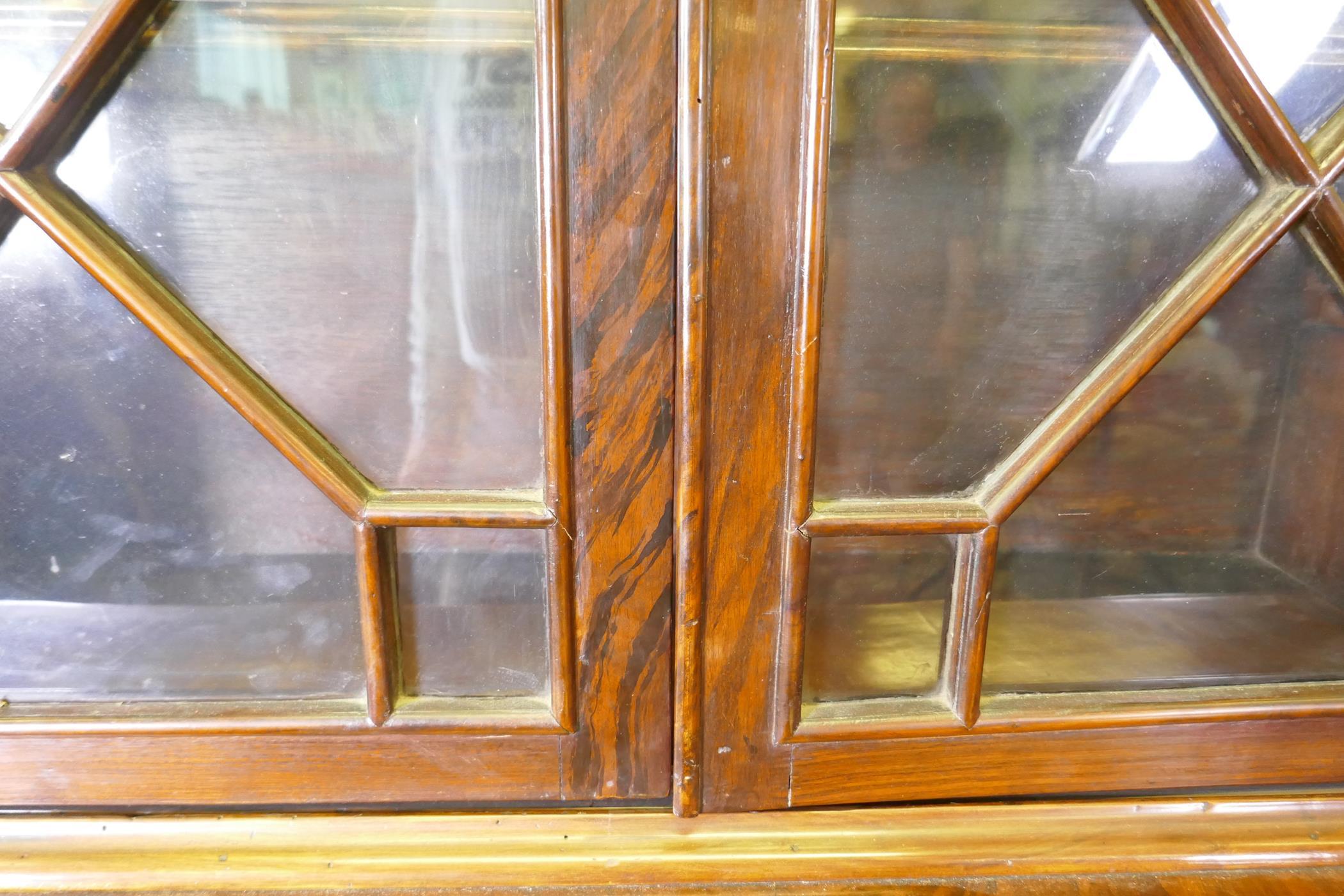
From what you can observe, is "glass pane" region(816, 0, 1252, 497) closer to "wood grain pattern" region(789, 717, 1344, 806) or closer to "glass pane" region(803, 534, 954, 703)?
"glass pane" region(803, 534, 954, 703)

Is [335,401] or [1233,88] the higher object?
[1233,88]

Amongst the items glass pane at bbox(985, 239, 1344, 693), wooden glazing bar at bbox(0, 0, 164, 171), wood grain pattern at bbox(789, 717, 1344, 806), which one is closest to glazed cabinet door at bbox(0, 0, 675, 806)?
wooden glazing bar at bbox(0, 0, 164, 171)

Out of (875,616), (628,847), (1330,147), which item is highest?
(1330,147)

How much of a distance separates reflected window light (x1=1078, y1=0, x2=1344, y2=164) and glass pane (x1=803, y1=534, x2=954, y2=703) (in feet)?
0.75

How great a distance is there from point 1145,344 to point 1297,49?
0.16 metres

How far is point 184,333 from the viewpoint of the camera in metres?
0.39

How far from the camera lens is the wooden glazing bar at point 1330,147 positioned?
0.39 meters

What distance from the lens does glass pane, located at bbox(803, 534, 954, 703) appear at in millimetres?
430

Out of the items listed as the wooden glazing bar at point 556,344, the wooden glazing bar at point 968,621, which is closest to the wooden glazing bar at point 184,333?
the wooden glazing bar at point 556,344

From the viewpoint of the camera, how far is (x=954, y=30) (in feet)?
1.23

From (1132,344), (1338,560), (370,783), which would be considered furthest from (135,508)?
(1338,560)

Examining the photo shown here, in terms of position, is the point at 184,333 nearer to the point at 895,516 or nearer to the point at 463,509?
the point at 463,509

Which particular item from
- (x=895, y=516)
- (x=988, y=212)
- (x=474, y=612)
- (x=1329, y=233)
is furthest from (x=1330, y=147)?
(x=474, y=612)

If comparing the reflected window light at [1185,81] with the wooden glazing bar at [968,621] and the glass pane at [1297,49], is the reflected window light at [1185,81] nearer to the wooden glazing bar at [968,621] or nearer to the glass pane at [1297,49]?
the glass pane at [1297,49]
